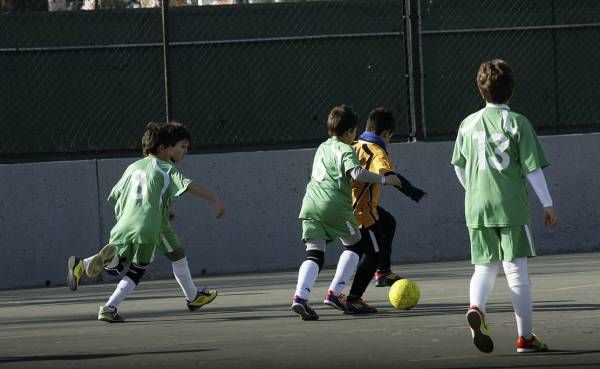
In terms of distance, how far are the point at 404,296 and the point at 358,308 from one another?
36 centimetres

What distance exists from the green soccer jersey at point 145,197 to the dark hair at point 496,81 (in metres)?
3.10

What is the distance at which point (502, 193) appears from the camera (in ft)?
28.0

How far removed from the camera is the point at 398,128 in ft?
56.4

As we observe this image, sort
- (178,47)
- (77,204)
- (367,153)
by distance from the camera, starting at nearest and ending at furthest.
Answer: (367,153)
(77,204)
(178,47)

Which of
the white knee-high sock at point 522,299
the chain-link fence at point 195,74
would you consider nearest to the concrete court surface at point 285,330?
the white knee-high sock at point 522,299

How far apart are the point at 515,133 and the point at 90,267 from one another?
3.75m

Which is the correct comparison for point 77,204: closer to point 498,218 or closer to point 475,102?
point 475,102

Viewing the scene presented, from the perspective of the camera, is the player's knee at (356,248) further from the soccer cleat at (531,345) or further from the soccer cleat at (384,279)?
the soccer cleat at (531,345)

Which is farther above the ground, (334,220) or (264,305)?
(334,220)

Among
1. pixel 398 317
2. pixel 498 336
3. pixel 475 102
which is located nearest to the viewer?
pixel 498 336

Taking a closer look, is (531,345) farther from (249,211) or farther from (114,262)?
(249,211)

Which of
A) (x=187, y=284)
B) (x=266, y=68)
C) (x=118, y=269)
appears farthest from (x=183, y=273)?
(x=266, y=68)

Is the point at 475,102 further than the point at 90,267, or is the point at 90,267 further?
the point at 475,102

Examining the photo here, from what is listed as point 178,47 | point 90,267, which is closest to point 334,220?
point 90,267
